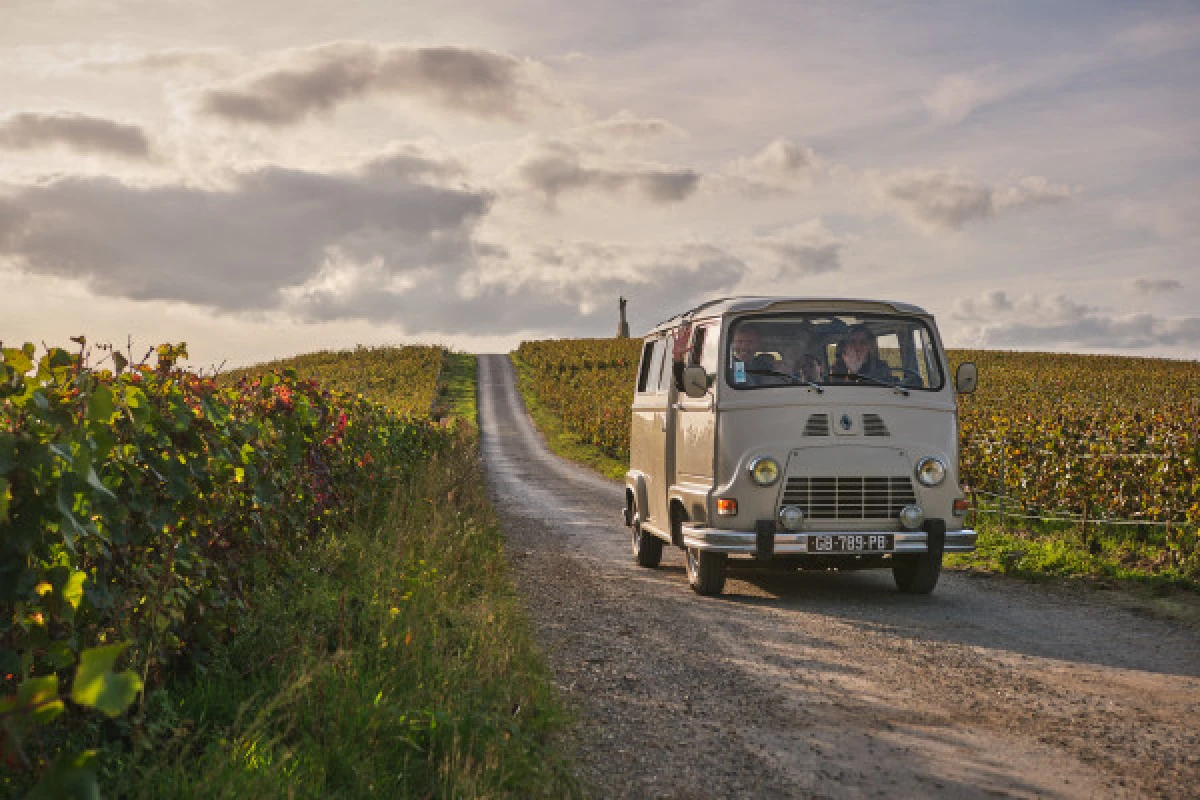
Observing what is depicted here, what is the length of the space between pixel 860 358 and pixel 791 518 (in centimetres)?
179

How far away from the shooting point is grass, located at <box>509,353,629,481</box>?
101ft

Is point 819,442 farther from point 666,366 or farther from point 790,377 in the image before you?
point 666,366

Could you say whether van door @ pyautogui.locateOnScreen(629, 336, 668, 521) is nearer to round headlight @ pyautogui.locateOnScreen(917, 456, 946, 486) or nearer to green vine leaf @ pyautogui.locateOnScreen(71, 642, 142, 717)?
round headlight @ pyautogui.locateOnScreen(917, 456, 946, 486)

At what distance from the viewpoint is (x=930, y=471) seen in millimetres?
8992

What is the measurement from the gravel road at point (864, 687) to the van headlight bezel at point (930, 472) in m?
1.13

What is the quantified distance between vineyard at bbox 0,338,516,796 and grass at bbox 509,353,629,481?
2119 centimetres

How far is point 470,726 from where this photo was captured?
4.85 m

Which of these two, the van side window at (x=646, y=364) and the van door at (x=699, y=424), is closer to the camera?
the van door at (x=699, y=424)

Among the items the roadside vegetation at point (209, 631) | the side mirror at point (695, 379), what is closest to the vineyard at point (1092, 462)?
the side mirror at point (695, 379)

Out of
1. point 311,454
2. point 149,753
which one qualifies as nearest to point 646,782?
point 149,753

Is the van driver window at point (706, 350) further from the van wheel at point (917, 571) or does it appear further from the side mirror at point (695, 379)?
the van wheel at point (917, 571)

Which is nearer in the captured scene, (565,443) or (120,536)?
(120,536)

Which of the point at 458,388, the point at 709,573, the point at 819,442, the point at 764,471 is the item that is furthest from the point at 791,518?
the point at 458,388

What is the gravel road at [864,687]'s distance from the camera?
4.79 m
